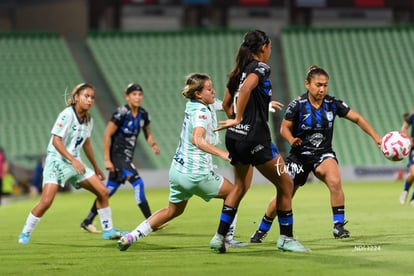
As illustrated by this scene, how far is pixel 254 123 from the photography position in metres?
9.38

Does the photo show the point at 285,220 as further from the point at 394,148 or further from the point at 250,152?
the point at 394,148

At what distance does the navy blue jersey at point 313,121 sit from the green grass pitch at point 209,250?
1121mm

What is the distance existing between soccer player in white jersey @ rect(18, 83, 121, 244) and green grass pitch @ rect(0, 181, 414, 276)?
1.07 feet

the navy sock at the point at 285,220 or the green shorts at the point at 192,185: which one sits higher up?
the green shorts at the point at 192,185

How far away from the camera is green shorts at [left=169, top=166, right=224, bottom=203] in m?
9.84

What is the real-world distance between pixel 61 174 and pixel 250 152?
337cm

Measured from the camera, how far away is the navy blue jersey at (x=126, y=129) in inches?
557

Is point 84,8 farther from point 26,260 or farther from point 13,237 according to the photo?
point 26,260

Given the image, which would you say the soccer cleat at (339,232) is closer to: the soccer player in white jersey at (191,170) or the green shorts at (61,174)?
the soccer player in white jersey at (191,170)

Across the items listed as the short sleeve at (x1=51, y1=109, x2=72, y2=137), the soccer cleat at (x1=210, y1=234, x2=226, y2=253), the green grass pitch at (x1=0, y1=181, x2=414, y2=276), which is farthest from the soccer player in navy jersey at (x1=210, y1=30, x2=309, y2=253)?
the short sleeve at (x1=51, y1=109, x2=72, y2=137)

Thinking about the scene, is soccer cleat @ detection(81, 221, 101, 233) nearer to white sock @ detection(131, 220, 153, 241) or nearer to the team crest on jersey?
white sock @ detection(131, 220, 153, 241)

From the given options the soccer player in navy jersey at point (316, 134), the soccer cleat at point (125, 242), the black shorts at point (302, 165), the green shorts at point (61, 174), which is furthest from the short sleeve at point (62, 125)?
the black shorts at point (302, 165)

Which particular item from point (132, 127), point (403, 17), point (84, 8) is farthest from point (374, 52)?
point (132, 127)

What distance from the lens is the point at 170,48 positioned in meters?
39.4
